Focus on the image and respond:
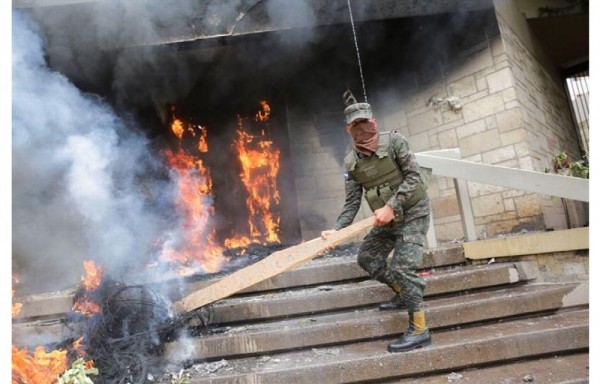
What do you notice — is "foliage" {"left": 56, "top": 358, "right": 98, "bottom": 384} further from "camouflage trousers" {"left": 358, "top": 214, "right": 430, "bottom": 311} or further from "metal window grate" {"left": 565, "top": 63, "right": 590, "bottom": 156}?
"metal window grate" {"left": 565, "top": 63, "right": 590, "bottom": 156}

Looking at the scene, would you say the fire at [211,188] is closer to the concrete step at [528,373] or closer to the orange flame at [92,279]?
the orange flame at [92,279]

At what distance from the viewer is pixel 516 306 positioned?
426 centimetres

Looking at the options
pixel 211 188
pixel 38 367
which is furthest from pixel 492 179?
pixel 211 188

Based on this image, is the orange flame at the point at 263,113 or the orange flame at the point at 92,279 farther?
the orange flame at the point at 263,113

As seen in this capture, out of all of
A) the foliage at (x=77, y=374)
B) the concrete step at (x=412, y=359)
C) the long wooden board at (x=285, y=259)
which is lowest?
the concrete step at (x=412, y=359)

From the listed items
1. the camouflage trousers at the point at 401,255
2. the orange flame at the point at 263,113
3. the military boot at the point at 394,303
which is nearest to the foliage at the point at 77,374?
the camouflage trousers at the point at 401,255

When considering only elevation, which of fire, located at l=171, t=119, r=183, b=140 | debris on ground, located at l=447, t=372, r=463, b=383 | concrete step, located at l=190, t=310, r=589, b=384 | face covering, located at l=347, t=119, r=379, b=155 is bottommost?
debris on ground, located at l=447, t=372, r=463, b=383

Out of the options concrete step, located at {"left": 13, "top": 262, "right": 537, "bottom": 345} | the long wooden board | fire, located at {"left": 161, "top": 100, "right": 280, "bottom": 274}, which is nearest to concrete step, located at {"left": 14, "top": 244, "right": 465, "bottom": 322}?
concrete step, located at {"left": 13, "top": 262, "right": 537, "bottom": 345}

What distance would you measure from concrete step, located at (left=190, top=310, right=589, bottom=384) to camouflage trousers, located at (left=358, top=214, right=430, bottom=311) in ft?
1.70

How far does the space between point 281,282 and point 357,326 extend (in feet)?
4.42

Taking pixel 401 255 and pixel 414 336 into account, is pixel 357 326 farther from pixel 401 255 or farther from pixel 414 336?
pixel 401 255

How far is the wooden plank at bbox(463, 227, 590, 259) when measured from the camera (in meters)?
4.56

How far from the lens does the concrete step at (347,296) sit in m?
4.57

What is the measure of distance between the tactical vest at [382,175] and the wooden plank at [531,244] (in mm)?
1684
